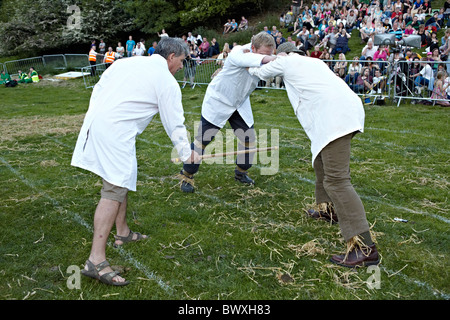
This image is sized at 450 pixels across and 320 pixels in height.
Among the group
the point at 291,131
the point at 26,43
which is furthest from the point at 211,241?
the point at 26,43

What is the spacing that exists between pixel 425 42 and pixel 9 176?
16.9 meters

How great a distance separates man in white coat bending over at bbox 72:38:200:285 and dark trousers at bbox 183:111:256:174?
2332mm

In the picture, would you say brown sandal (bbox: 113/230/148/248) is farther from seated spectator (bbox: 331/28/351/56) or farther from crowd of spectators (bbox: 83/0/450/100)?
seated spectator (bbox: 331/28/351/56)

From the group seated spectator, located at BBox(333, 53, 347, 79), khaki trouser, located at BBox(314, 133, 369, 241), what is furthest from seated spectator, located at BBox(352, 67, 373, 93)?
khaki trouser, located at BBox(314, 133, 369, 241)

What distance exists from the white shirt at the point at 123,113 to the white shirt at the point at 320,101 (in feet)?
4.30

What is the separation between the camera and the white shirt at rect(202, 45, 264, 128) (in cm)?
626

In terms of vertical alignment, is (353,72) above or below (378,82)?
above

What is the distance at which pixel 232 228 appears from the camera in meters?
5.20

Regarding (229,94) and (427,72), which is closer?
(229,94)

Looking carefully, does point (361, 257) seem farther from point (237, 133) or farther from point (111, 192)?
point (237, 133)

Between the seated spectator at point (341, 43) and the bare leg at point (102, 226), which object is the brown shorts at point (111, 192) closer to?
the bare leg at point (102, 226)

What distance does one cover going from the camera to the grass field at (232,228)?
12.9 feet

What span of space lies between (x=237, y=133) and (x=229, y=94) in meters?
0.70

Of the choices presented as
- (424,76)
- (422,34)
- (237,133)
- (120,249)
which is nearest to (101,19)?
(422,34)
